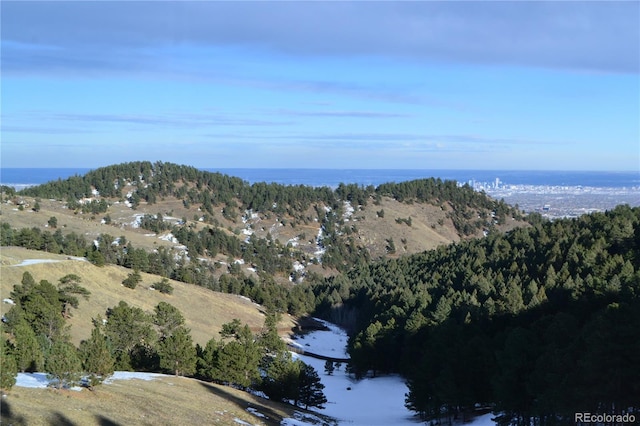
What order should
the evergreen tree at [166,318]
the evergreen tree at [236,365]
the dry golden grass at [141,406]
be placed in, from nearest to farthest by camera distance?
1. the dry golden grass at [141,406]
2. the evergreen tree at [236,365]
3. the evergreen tree at [166,318]

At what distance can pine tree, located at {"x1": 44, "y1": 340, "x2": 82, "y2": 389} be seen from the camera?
2766 cm

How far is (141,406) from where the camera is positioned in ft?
94.3

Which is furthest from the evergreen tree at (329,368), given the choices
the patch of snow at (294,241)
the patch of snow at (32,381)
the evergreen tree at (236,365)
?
the patch of snow at (294,241)

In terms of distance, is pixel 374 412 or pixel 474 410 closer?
pixel 474 410

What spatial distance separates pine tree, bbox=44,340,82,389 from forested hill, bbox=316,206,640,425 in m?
22.9

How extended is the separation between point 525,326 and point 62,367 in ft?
113

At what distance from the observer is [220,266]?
→ 129875 mm

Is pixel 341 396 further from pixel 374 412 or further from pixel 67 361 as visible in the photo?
pixel 67 361

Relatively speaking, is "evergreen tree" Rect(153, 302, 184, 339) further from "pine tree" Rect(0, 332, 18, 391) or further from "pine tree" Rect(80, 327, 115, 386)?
"pine tree" Rect(0, 332, 18, 391)

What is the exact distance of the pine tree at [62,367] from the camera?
27656 mm

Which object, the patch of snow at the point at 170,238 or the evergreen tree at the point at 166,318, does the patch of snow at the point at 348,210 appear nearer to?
the patch of snow at the point at 170,238

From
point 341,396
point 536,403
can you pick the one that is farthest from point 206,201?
point 536,403

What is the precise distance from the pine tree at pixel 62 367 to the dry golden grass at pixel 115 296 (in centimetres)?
2548

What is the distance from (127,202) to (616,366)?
179381 millimetres
